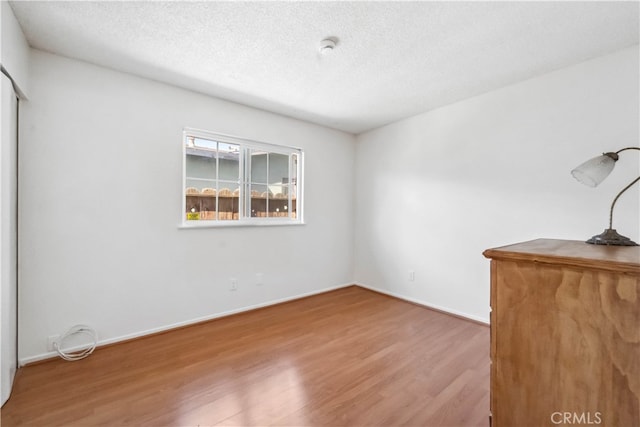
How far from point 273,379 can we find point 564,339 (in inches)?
66.0

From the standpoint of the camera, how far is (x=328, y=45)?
80.0 inches

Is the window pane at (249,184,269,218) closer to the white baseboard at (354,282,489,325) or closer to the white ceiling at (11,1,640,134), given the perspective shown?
the white ceiling at (11,1,640,134)

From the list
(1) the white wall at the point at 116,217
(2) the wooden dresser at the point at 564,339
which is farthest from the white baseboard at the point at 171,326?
(2) the wooden dresser at the point at 564,339

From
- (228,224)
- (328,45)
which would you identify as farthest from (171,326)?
(328,45)

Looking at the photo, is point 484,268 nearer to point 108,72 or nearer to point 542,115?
point 542,115

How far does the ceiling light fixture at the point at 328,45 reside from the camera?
200 centimetres

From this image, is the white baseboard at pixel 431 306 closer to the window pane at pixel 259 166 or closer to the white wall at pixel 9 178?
the window pane at pixel 259 166

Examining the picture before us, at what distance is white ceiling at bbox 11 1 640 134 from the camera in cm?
172

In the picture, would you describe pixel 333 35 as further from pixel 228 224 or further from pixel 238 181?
pixel 228 224

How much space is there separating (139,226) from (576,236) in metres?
3.81

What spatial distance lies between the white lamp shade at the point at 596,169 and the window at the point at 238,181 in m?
2.86

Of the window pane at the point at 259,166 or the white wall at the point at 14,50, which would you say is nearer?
the white wall at the point at 14,50

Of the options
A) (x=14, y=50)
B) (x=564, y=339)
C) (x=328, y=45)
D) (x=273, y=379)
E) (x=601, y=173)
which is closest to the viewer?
(x=564, y=339)

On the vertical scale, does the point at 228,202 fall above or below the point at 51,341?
above
